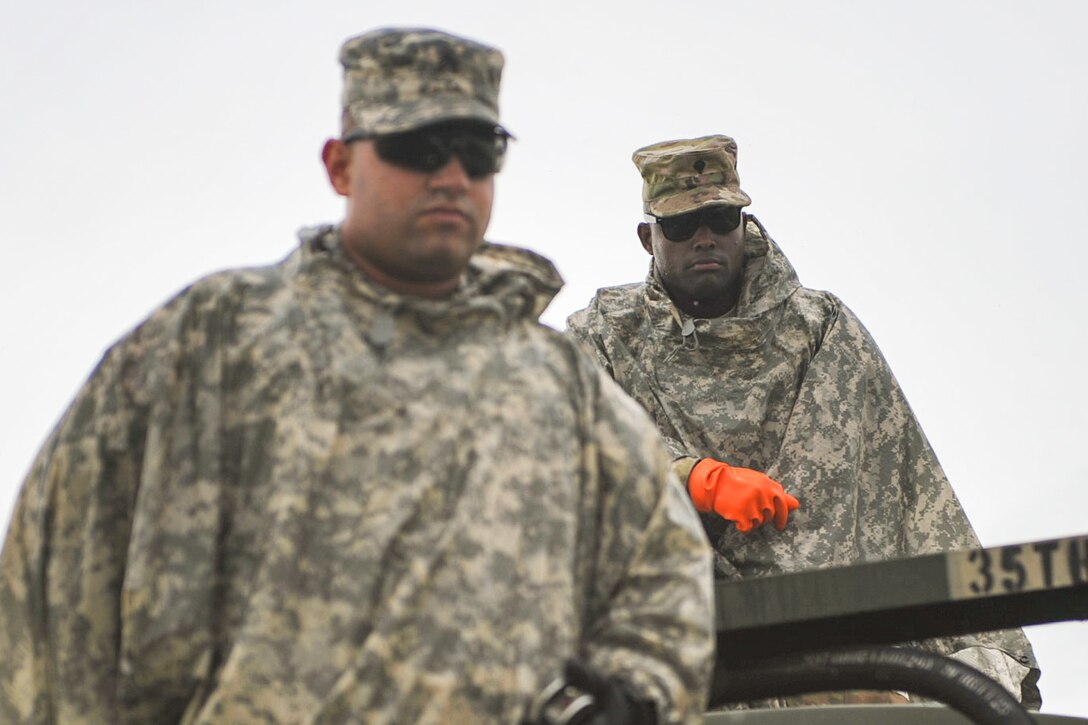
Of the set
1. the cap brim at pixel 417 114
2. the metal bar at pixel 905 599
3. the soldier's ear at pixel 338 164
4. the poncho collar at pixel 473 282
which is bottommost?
Answer: the metal bar at pixel 905 599

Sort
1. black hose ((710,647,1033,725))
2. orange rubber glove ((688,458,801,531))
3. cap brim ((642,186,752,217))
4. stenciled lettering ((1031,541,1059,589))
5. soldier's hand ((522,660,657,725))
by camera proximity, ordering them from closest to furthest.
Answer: soldier's hand ((522,660,657,725)), stenciled lettering ((1031,541,1059,589)), black hose ((710,647,1033,725)), orange rubber glove ((688,458,801,531)), cap brim ((642,186,752,217))

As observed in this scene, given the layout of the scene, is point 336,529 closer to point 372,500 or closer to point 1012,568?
point 372,500

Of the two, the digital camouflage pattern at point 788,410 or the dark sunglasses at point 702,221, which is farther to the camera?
the dark sunglasses at point 702,221

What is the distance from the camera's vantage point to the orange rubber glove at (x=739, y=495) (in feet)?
27.1

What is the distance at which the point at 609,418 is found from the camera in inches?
199

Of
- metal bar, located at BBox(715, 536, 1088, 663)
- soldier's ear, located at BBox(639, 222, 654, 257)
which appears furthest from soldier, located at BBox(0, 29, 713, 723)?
soldier's ear, located at BBox(639, 222, 654, 257)

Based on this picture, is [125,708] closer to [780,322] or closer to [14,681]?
[14,681]

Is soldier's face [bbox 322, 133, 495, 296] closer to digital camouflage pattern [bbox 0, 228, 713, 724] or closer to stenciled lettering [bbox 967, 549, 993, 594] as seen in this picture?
digital camouflage pattern [bbox 0, 228, 713, 724]

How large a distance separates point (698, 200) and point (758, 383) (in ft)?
2.11

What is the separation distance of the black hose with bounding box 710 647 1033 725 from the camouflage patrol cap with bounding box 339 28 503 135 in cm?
200

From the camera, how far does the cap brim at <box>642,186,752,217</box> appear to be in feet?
29.5

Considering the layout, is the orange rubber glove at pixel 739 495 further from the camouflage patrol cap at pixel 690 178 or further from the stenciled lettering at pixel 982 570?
the stenciled lettering at pixel 982 570

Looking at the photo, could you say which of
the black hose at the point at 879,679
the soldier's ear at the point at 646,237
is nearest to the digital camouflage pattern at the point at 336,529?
the black hose at the point at 879,679

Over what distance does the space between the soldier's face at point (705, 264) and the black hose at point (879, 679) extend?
2.53 m
